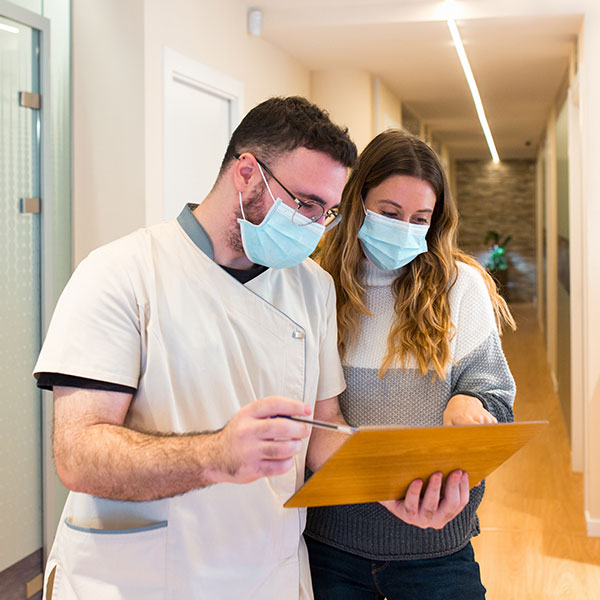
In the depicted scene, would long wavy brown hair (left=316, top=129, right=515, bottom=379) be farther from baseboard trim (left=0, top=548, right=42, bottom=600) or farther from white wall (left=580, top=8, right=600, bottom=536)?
white wall (left=580, top=8, right=600, bottom=536)

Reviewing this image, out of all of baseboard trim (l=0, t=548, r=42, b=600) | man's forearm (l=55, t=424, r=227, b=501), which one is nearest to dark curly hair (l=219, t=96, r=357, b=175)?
man's forearm (l=55, t=424, r=227, b=501)

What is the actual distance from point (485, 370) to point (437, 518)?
1.29 feet

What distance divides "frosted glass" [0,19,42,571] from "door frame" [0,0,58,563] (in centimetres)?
2

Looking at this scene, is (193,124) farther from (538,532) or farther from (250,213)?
(538,532)

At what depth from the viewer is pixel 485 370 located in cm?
158

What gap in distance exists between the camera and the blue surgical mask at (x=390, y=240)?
65.4 inches

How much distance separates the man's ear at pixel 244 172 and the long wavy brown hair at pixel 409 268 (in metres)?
0.38

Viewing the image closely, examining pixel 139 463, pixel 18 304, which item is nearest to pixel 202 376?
pixel 139 463

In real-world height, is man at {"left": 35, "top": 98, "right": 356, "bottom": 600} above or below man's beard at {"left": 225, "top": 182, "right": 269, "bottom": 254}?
below

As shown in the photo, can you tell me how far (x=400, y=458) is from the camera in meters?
1.10

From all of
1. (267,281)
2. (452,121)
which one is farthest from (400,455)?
(452,121)

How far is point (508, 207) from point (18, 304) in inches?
491

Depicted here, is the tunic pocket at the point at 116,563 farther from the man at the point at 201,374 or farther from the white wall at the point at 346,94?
the white wall at the point at 346,94

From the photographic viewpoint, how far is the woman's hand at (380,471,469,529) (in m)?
1.23
